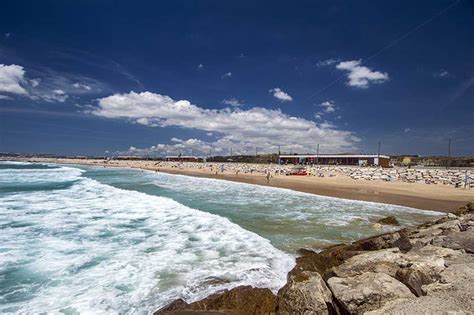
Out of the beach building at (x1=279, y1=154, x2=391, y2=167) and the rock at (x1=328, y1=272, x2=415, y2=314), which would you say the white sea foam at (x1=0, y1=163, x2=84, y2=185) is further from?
the beach building at (x1=279, y1=154, x2=391, y2=167)

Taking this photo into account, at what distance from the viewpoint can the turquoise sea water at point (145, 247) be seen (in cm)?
690

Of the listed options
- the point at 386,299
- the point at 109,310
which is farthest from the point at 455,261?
the point at 109,310

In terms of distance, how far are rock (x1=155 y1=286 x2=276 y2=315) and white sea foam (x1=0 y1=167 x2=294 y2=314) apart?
86 cm

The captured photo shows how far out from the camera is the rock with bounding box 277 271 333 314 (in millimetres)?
4742

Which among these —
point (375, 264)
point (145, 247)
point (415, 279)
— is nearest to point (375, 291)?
point (415, 279)

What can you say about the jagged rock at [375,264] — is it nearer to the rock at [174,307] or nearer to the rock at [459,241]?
the rock at [459,241]

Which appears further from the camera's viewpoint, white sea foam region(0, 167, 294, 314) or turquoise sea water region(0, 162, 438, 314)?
turquoise sea water region(0, 162, 438, 314)

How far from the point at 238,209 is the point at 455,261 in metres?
13.2

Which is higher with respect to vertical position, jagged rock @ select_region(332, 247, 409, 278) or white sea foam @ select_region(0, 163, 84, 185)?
jagged rock @ select_region(332, 247, 409, 278)

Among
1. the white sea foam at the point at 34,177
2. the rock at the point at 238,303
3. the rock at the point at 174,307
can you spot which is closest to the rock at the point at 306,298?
the rock at the point at 238,303

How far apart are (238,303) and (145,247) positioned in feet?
19.5

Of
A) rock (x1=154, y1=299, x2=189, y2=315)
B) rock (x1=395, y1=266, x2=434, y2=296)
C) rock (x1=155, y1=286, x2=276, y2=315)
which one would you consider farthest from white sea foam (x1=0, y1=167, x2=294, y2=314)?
rock (x1=395, y1=266, x2=434, y2=296)

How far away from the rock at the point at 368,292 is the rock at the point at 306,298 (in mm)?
198

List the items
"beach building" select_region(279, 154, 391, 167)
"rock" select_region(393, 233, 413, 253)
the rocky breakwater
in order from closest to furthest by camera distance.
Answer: the rocky breakwater, "rock" select_region(393, 233, 413, 253), "beach building" select_region(279, 154, 391, 167)
